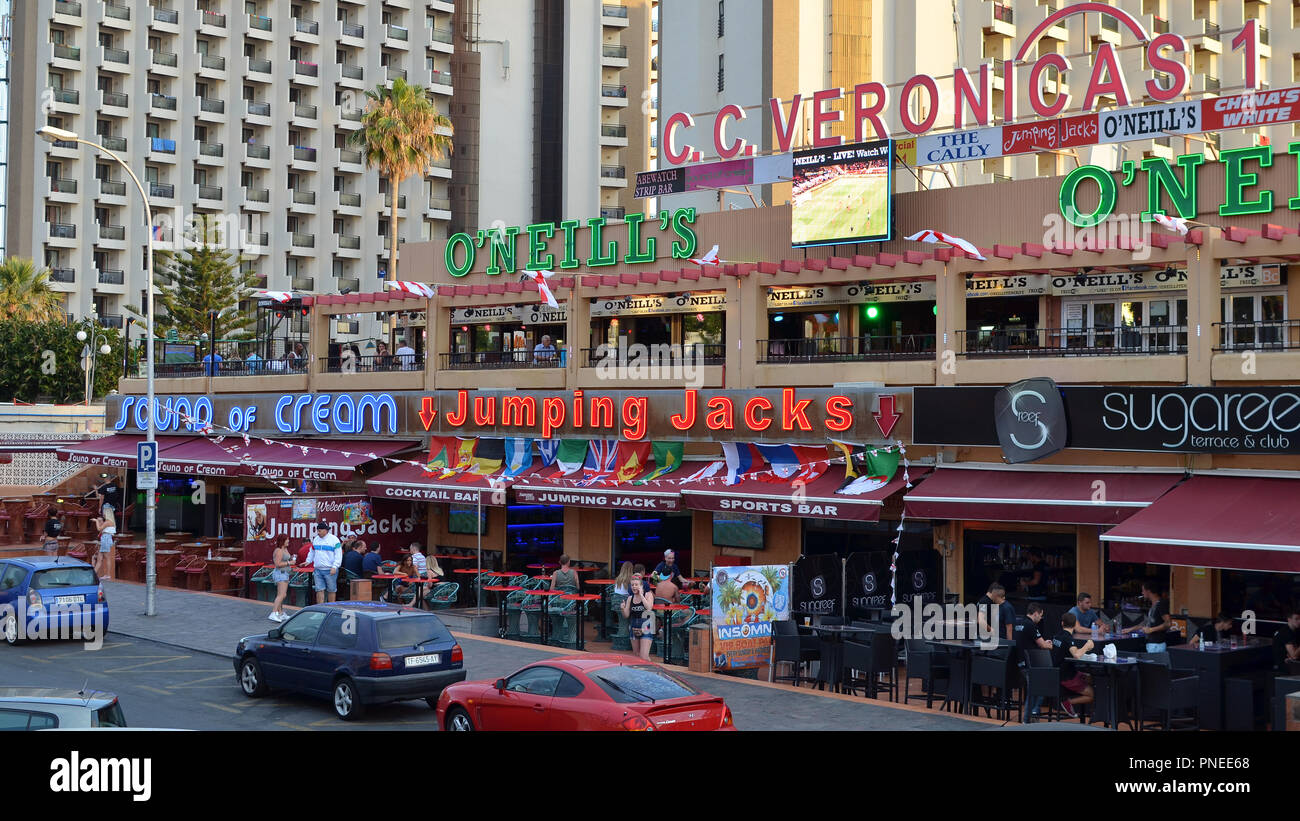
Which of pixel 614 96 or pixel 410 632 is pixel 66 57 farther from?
pixel 410 632

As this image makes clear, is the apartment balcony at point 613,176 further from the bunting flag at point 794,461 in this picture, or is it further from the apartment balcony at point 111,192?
the bunting flag at point 794,461

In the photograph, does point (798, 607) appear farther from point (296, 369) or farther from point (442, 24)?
point (442, 24)

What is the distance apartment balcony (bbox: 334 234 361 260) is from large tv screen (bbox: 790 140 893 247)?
62.0 m

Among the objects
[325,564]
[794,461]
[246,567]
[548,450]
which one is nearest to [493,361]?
[548,450]

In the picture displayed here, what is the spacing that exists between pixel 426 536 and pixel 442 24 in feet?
211

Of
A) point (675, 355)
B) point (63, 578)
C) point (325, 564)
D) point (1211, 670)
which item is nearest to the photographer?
point (1211, 670)

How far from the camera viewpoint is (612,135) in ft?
293

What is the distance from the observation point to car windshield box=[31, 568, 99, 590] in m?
23.4

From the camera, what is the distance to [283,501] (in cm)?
2934

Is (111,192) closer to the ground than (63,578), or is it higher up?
higher up

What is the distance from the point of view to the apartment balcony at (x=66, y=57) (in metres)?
78.5

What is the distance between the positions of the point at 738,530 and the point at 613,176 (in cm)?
6408

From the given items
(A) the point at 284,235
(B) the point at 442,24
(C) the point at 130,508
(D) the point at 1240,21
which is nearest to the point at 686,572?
(C) the point at 130,508

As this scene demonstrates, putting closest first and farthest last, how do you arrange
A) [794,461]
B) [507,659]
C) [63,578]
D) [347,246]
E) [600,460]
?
[507,659] → [63,578] → [794,461] → [600,460] → [347,246]
